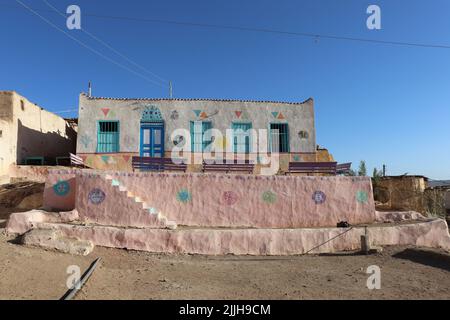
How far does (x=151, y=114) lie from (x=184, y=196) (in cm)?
608

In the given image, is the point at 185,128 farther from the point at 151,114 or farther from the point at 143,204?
the point at 143,204

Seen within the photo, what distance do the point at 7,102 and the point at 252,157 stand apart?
10587 millimetres

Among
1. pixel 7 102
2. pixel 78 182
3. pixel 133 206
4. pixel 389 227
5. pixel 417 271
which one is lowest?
pixel 417 271

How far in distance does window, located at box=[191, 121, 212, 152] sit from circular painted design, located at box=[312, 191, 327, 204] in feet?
19.5

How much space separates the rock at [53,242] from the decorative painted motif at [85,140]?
7.39 metres

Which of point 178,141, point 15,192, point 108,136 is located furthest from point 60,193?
point 178,141

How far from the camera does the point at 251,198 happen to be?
1144 centimetres

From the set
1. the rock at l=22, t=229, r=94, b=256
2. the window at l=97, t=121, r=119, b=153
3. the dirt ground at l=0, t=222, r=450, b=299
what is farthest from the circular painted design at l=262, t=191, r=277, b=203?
the window at l=97, t=121, r=119, b=153

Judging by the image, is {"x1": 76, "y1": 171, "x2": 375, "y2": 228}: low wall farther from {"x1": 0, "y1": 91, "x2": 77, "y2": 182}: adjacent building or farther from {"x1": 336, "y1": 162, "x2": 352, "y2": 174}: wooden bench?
{"x1": 0, "y1": 91, "x2": 77, "y2": 182}: adjacent building

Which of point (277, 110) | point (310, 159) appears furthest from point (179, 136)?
point (310, 159)

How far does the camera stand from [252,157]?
1636cm

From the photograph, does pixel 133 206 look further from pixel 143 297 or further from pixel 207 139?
pixel 207 139

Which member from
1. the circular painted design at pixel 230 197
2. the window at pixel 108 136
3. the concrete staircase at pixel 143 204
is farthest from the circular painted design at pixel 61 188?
the window at pixel 108 136

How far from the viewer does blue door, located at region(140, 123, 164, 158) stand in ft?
51.9
